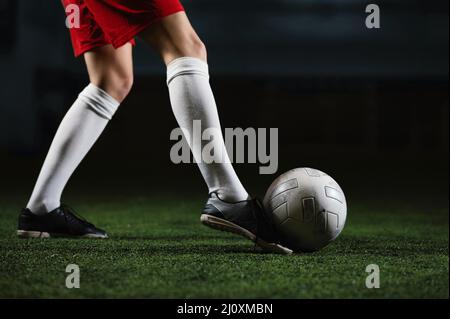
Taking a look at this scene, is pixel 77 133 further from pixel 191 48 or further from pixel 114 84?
pixel 191 48

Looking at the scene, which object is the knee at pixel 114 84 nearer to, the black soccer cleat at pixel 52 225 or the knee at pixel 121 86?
the knee at pixel 121 86

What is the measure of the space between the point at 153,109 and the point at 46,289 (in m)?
15.3

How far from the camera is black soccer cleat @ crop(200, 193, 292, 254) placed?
213 centimetres

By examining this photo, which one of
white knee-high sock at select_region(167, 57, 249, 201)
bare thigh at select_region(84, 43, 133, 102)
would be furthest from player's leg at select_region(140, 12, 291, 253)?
bare thigh at select_region(84, 43, 133, 102)

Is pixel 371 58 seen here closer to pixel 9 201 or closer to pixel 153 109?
pixel 153 109

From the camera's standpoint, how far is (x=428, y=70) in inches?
534

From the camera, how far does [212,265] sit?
197 cm

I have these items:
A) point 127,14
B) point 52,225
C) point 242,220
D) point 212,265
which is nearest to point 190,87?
point 127,14

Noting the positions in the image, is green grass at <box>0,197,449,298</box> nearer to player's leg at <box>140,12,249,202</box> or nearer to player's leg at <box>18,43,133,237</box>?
player's leg at <box>18,43,133,237</box>

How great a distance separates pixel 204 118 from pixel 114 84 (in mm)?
611

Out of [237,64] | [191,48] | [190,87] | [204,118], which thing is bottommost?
[204,118]

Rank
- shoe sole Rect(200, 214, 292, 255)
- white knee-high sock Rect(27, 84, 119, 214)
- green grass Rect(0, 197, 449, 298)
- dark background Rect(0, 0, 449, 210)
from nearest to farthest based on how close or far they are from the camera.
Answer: green grass Rect(0, 197, 449, 298)
shoe sole Rect(200, 214, 292, 255)
white knee-high sock Rect(27, 84, 119, 214)
dark background Rect(0, 0, 449, 210)

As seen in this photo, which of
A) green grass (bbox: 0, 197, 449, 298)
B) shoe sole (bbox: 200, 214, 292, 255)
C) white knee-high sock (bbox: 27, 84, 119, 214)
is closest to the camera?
green grass (bbox: 0, 197, 449, 298)

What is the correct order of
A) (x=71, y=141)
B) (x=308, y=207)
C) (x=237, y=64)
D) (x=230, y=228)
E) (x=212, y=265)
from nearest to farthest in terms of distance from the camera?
1. (x=212, y=265)
2. (x=230, y=228)
3. (x=308, y=207)
4. (x=71, y=141)
5. (x=237, y=64)
